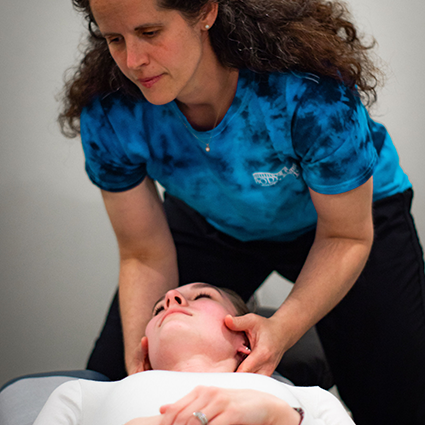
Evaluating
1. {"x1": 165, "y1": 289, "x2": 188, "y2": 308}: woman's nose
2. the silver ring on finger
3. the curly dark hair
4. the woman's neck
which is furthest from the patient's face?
the curly dark hair

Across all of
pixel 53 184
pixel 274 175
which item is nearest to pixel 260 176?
pixel 274 175

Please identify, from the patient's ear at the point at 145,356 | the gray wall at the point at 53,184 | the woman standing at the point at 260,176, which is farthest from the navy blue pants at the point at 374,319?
the gray wall at the point at 53,184

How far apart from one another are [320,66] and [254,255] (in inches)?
24.8

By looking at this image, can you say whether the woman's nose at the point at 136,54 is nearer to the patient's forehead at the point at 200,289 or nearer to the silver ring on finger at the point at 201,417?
the patient's forehead at the point at 200,289

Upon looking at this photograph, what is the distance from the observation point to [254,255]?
152cm

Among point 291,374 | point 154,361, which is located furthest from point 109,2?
point 291,374

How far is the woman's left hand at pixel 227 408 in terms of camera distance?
79 cm

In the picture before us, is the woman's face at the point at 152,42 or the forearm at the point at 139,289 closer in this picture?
the woman's face at the point at 152,42

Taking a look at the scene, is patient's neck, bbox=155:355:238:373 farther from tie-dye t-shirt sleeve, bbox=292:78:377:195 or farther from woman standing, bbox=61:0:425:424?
tie-dye t-shirt sleeve, bbox=292:78:377:195

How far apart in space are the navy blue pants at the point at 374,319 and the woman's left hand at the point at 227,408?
0.61 meters

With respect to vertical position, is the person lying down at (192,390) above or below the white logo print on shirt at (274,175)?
below

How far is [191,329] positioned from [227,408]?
0.92 ft

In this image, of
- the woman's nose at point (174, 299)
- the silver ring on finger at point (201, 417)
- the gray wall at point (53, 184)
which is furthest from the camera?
the gray wall at point (53, 184)

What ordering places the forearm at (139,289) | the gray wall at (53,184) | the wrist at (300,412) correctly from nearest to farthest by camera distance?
1. the wrist at (300,412)
2. the forearm at (139,289)
3. the gray wall at (53,184)
